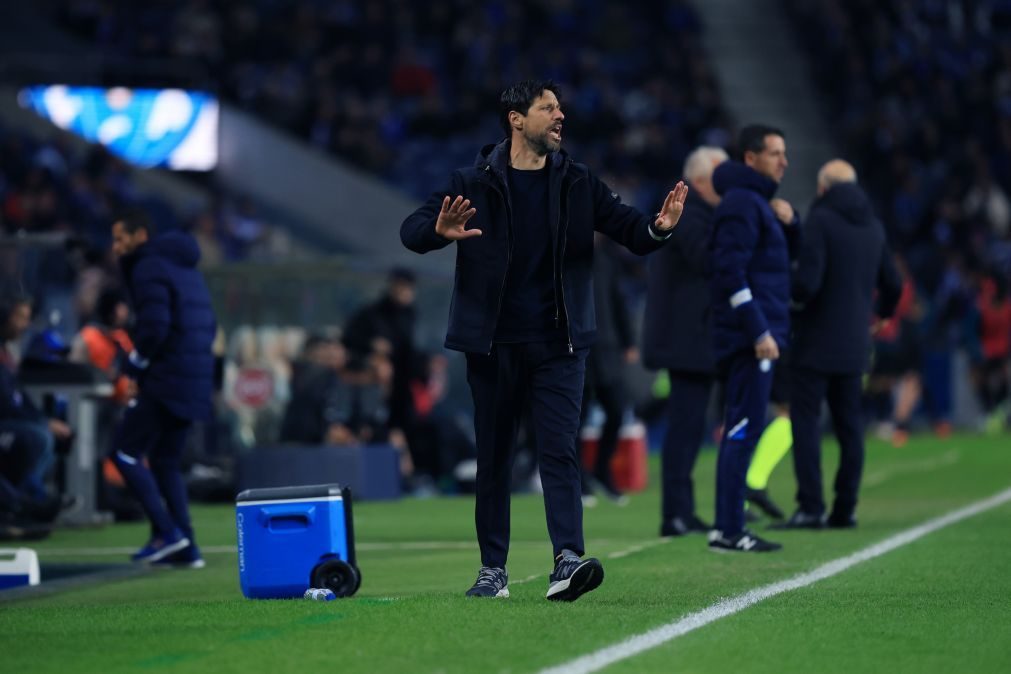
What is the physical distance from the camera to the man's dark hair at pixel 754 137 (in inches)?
465

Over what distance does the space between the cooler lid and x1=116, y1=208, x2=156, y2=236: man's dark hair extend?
3.09 m

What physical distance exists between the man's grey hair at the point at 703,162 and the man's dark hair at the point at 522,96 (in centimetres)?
431

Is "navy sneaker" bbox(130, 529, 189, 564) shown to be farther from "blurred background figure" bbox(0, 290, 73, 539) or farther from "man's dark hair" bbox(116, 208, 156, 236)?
"blurred background figure" bbox(0, 290, 73, 539)

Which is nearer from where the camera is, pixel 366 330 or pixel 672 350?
pixel 672 350

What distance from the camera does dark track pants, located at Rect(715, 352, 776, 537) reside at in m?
11.5

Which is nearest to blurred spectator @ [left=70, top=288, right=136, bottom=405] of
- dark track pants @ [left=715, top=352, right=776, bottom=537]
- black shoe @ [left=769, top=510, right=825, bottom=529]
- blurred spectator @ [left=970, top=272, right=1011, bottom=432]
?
black shoe @ [left=769, top=510, right=825, bottom=529]

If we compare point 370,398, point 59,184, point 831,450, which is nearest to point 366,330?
point 370,398

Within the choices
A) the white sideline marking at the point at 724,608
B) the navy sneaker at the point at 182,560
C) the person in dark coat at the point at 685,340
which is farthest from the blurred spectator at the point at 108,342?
the white sideline marking at the point at 724,608

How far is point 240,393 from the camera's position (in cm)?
2014

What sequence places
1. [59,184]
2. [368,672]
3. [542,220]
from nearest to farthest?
1. [368,672]
2. [542,220]
3. [59,184]

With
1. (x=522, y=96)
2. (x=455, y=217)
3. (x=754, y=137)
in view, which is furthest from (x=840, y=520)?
(x=455, y=217)

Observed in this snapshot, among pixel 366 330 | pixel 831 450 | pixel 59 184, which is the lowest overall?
pixel 831 450

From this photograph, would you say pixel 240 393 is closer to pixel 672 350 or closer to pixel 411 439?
pixel 411 439

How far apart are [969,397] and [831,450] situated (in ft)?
23.2
